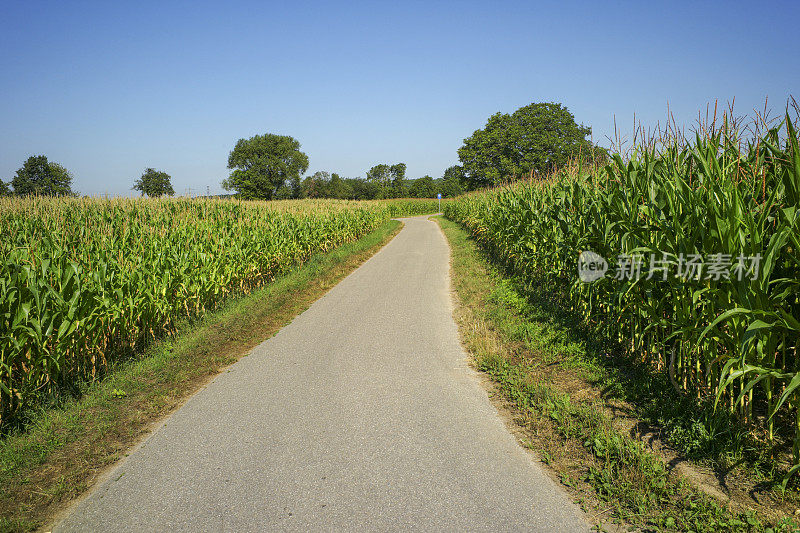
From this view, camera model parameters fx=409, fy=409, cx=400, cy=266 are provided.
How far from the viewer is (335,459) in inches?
130

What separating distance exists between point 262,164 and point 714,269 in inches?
3023

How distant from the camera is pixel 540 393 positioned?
13.9ft

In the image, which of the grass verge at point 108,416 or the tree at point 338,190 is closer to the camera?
the grass verge at point 108,416

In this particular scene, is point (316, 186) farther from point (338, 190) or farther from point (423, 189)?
point (423, 189)

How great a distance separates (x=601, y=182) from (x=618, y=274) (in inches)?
93.2

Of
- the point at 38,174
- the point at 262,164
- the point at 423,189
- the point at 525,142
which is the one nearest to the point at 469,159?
the point at 525,142

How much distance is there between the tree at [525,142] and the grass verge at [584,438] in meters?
52.5

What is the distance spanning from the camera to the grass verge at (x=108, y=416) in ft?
9.86

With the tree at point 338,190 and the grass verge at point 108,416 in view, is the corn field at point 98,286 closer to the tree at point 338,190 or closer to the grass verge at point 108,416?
the grass verge at point 108,416

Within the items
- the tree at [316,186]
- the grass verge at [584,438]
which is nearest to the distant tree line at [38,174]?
the tree at [316,186]

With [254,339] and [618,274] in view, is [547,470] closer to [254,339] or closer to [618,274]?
[618,274]

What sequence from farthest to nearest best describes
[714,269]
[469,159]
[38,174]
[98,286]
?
1. [469,159]
2. [38,174]
3. [98,286]
4. [714,269]

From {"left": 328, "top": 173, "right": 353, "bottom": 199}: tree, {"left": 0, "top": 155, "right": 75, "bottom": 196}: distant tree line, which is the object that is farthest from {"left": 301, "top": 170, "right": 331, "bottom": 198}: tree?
{"left": 0, "top": 155, "right": 75, "bottom": 196}: distant tree line

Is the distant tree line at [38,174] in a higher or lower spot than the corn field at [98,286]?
higher
